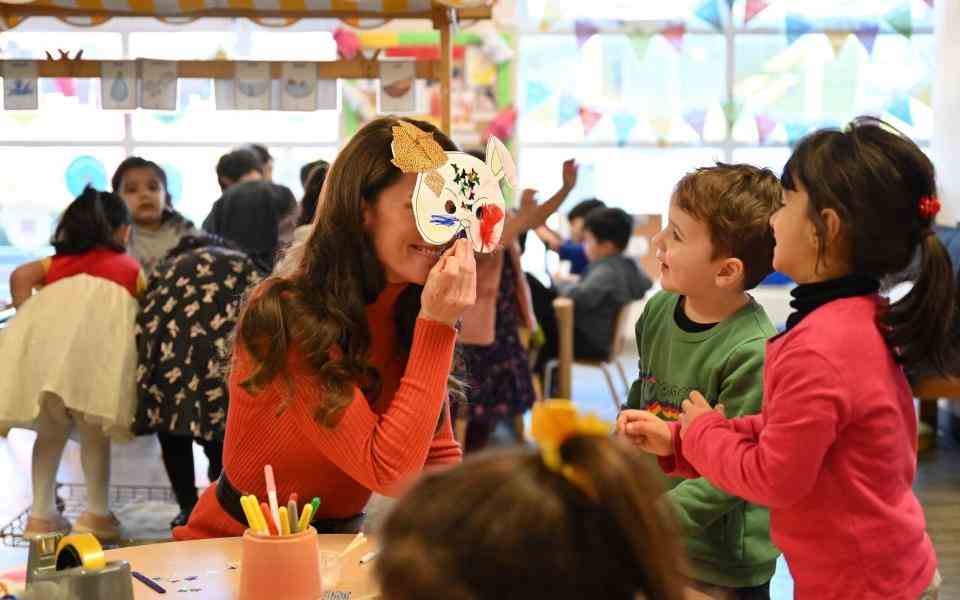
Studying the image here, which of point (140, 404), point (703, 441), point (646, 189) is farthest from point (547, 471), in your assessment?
point (646, 189)

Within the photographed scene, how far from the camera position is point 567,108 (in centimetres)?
884

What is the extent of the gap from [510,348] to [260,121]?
4.48m

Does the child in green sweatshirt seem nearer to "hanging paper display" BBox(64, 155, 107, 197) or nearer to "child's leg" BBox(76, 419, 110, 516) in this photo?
"child's leg" BBox(76, 419, 110, 516)

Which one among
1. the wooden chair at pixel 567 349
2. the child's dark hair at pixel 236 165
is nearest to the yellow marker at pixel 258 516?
the child's dark hair at pixel 236 165

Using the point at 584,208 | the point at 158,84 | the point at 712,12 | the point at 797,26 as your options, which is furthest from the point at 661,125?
the point at 158,84

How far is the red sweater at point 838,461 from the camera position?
1.43 metres

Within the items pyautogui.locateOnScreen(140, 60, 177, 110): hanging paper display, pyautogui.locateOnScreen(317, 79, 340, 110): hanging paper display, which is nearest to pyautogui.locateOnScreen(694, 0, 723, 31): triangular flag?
pyautogui.locateOnScreen(317, 79, 340, 110): hanging paper display

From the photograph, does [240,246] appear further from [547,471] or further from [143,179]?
[547,471]

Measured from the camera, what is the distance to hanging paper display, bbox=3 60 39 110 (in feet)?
14.0

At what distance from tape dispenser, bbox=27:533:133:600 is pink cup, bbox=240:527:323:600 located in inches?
6.5

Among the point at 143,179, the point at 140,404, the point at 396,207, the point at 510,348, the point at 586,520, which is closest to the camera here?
the point at 586,520

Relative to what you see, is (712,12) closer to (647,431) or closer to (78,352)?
(78,352)

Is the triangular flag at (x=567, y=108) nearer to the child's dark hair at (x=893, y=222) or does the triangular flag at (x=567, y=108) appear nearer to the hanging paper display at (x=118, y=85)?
the hanging paper display at (x=118, y=85)

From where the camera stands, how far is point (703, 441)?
154 centimetres
